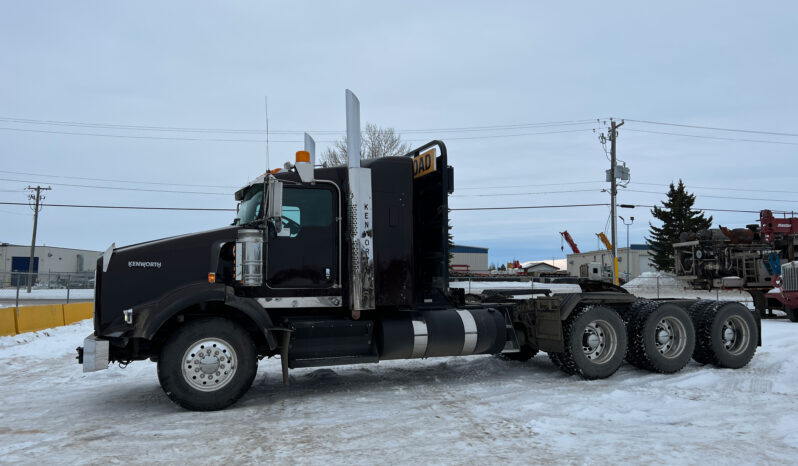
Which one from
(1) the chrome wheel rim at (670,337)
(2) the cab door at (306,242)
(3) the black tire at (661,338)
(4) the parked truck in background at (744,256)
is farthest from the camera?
(4) the parked truck in background at (744,256)

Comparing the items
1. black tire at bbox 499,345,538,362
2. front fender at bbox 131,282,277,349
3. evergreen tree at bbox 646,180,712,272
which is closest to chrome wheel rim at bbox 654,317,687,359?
black tire at bbox 499,345,538,362

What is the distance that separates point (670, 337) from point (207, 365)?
6.64m

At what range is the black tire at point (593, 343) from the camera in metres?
7.74

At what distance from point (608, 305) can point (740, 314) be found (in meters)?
2.38

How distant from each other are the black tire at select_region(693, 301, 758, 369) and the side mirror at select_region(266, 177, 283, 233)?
22.1 ft

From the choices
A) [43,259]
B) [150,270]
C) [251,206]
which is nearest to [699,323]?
[251,206]

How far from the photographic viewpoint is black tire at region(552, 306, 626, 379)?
7.74 metres

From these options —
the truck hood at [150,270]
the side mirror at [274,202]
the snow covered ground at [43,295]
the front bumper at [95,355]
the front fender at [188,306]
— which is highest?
the side mirror at [274,202]

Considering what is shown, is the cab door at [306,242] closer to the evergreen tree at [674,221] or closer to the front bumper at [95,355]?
the front bumper at [95,355]

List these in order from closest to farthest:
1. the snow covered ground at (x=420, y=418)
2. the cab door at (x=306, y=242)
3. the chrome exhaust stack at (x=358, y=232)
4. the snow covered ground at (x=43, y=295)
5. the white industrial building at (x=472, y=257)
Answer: the snow covered ground at (x=420, y=418), the cab door at (x=306, y=242), the chrome exhaust stack at (x=358, y=232), the snow covered ground at (x=43, y=295), the white industrial building at (x=472, y=257)

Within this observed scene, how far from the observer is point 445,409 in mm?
6086

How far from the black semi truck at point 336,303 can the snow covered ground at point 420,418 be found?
0.46 m

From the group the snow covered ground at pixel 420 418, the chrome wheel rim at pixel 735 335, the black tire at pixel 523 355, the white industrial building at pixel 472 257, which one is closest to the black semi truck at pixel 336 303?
the chrome wheel rim at pixel 735 335

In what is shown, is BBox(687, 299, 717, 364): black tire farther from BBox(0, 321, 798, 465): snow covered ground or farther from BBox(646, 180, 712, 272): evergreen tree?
BBox(646, 180, 712, 272): evergreen tree
